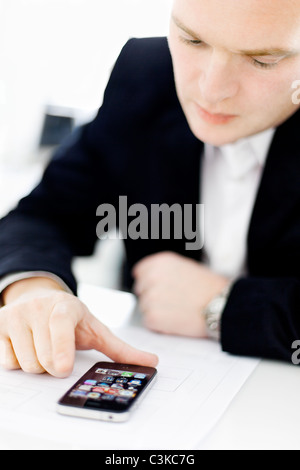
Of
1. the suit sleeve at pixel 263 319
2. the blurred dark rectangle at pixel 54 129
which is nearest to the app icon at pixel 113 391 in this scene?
the suit sleeve at pixel 263 319

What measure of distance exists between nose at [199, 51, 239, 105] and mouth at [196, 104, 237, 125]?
0.11ft

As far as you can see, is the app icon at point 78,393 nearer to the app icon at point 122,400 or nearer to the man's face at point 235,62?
the app icon at point 122,400

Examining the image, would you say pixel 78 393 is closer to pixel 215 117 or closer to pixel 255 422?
pixel 255 422

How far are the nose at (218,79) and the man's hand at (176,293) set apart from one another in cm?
25

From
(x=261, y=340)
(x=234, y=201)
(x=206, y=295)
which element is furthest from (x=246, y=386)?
(x=234, y=201)

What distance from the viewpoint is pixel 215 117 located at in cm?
68

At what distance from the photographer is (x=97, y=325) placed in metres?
0.61

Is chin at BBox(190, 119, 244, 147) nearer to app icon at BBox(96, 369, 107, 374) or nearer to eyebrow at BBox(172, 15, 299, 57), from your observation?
eyebrow at BBox(172, 15, 299, 57)

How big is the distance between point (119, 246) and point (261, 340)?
2.00 ft

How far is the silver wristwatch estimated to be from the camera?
2.34 feet

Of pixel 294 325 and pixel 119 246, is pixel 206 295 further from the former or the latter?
pixel 119 246

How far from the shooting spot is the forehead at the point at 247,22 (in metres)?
0.55
